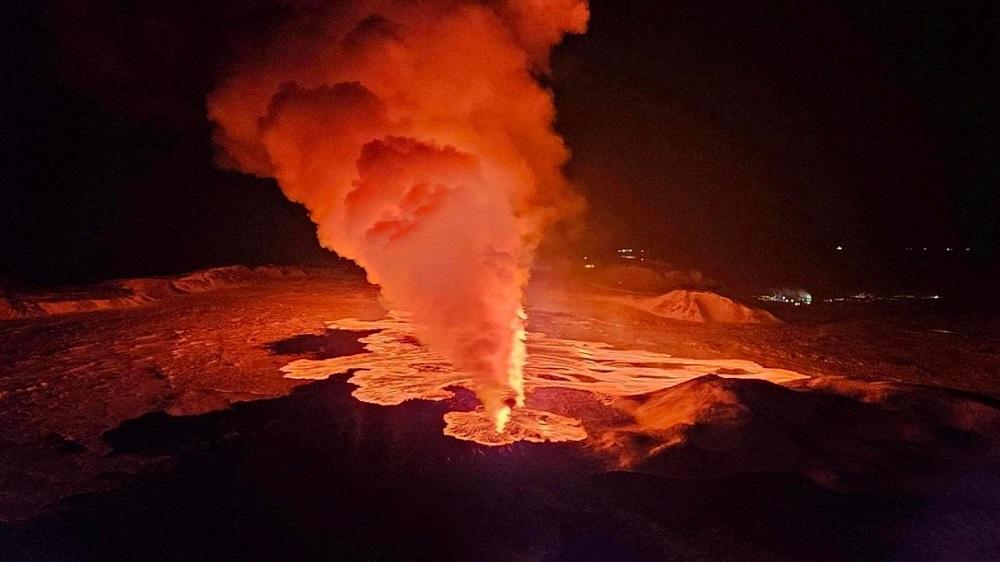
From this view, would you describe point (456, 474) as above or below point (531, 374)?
below

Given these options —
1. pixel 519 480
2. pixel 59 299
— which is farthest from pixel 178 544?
pixel 59 299

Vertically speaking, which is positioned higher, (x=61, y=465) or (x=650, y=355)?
(x=650, y=355)

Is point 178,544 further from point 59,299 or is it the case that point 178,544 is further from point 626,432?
point 59,299

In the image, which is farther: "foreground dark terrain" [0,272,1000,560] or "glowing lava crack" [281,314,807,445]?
"glowing lava crack" [281,314,807,445]

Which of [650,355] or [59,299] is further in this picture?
[59,299]

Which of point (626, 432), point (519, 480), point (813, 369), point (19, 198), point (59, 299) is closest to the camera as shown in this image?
point (519, 480)
